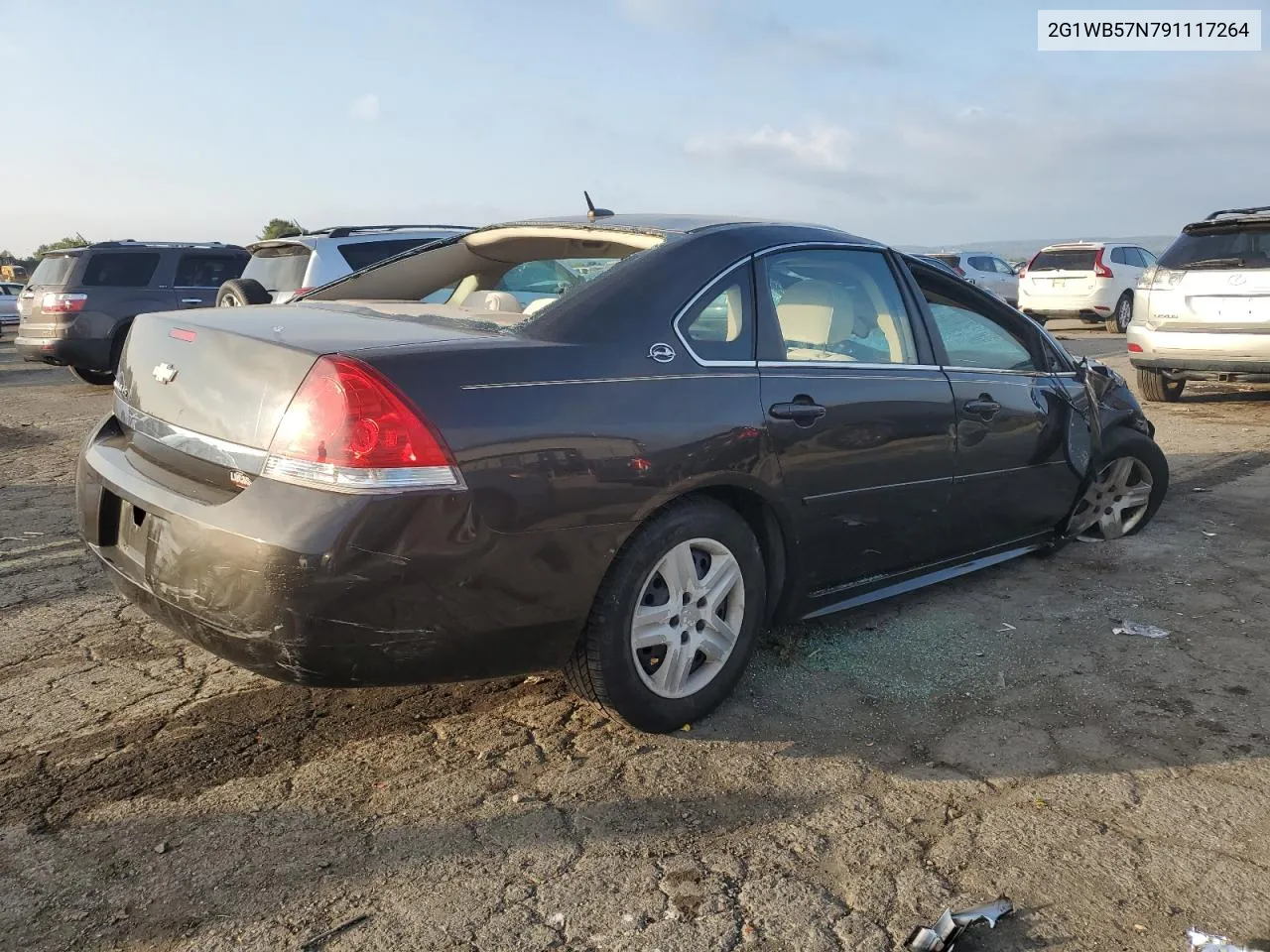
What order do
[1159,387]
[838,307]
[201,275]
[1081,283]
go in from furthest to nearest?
[1081,283] < [201,275] < [1159,387] < [838,307]

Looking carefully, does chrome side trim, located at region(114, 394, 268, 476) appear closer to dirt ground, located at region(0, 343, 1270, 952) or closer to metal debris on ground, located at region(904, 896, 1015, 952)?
dirt ground, located at region(0, 343, 1270, 952)

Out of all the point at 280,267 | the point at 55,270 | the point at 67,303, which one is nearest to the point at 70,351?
the point at 67,303

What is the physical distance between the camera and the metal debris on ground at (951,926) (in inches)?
88.6

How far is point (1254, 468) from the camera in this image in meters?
7.23

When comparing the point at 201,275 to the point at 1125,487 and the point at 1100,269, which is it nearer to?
the point at 1125,487

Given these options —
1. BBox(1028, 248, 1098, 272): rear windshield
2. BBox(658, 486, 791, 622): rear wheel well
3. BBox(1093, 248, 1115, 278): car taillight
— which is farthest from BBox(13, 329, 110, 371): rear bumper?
BBox(1093, 248, 1115, 278): car taillight

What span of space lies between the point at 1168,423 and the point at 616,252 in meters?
7.40

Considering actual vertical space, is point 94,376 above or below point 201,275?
below

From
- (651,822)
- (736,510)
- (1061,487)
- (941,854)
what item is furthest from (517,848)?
(1061,487)

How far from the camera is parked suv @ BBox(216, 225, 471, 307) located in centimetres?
940

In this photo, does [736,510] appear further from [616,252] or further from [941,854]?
[941,854]

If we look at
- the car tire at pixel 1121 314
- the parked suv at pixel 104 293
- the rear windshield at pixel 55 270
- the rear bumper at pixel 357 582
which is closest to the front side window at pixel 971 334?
the rear bumper at pixel 357 582

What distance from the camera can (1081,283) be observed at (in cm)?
1856

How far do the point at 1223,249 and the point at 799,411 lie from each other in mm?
7327
